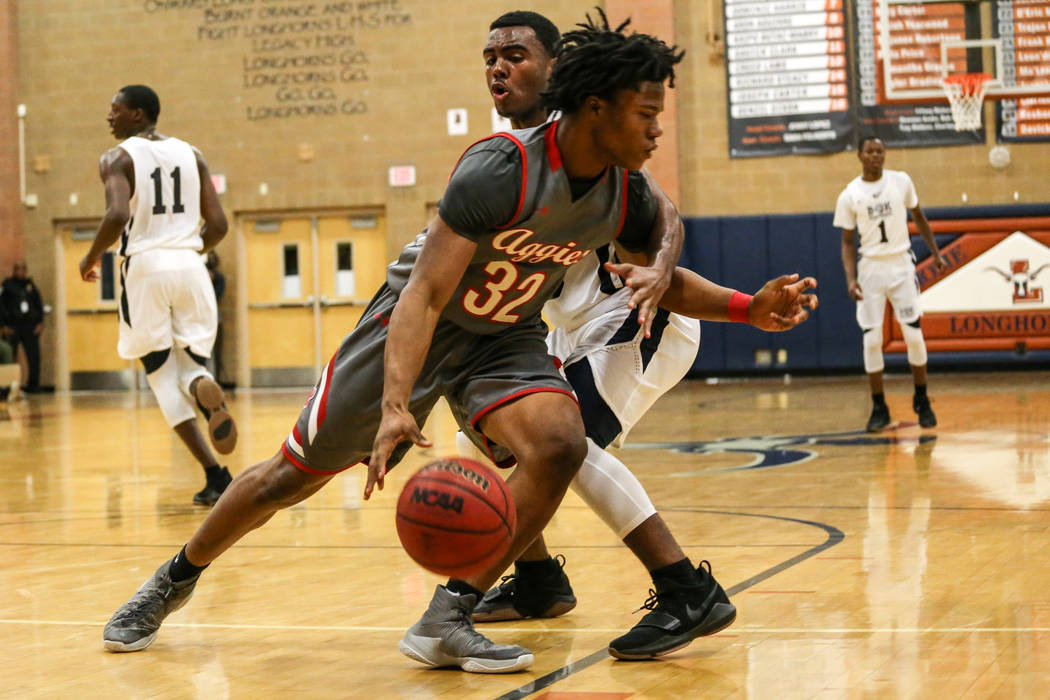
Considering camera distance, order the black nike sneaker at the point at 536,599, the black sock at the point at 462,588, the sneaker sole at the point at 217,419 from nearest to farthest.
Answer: the black sock at the point at 462,588
the black nike sneaker at the point at 536,599
the sneaker sole at the point at 217,419

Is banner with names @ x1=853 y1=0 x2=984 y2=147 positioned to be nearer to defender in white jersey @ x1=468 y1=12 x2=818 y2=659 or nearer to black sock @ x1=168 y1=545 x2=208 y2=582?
defender in white jersey @ x1=468 y1=12 x2=818 y2=659

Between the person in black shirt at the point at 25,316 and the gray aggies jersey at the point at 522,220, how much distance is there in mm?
15378

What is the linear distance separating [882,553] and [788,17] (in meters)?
12.2

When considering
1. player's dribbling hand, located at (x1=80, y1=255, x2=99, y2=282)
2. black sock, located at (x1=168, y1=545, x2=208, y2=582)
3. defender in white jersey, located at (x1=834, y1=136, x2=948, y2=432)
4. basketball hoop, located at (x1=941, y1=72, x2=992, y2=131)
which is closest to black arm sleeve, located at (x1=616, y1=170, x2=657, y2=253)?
black sock, located at (x1=168, y1=545, x2=208, y2=582)

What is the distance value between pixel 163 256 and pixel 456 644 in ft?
13.5

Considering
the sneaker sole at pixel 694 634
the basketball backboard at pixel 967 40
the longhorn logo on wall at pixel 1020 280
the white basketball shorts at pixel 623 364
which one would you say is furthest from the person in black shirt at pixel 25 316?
the sneaker sole at pixel 694 634

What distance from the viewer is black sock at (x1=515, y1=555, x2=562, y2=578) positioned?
386cm

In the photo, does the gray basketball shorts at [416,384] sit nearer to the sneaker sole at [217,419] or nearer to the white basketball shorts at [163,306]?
the sneaker sole at [217,419]

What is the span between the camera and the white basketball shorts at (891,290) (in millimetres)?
9695

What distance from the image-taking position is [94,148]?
18141 millimetres

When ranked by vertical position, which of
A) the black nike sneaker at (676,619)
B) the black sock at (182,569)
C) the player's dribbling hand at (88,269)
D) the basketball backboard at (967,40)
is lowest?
the black nike sneaker at (676,619)

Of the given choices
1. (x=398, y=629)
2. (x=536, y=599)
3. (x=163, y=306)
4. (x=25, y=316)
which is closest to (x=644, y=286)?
(x=536, y=599)

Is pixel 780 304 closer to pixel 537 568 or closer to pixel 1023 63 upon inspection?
pixel 537 568

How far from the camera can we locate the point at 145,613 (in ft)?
11.6
